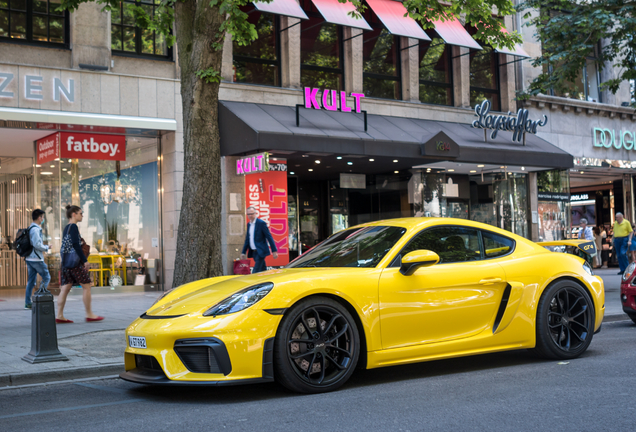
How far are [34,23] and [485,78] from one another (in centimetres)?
1413

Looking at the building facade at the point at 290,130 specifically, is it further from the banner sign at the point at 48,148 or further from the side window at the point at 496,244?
the side window at the point at 496,244

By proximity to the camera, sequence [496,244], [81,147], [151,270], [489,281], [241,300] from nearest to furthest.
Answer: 1. [241,300]
2. [489,281]
3. [496,244]
4. [81,147]
5. [151,270]

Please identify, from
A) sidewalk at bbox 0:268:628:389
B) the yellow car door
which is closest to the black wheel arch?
the yellow car door

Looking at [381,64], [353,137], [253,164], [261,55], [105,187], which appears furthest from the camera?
[381,64]

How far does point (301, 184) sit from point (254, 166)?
5.76m

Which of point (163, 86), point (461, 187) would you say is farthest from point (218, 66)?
point (461, 187)

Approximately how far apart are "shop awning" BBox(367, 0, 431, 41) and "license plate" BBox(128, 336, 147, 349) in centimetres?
1422

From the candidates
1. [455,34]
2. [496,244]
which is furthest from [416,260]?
[455,34]

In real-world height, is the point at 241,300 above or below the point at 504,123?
below

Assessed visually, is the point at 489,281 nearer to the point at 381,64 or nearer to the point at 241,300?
the point at 241,300

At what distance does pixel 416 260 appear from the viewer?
5.62 m

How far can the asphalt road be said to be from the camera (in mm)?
4418

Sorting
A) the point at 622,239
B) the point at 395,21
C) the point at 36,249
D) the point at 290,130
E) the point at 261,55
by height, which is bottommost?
the point at 622,239

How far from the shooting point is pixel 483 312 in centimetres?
612
